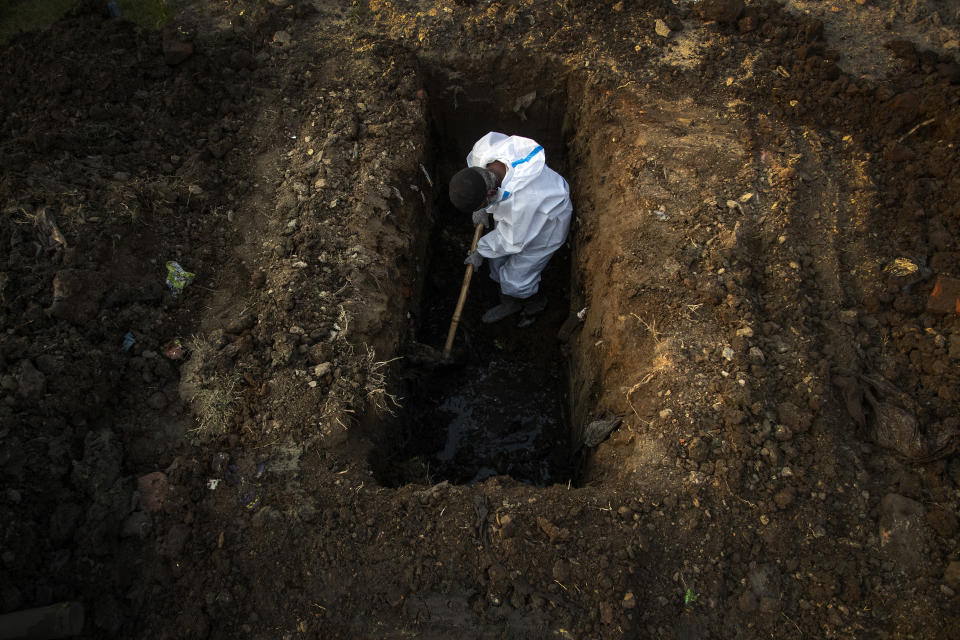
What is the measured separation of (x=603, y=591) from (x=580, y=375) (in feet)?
5.98

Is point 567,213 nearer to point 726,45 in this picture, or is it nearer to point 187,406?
point 726,45

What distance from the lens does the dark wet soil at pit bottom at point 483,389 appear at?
4199mm

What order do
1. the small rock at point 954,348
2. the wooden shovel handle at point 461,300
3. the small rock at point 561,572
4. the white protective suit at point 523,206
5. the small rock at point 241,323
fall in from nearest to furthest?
the small rock at point 561,572 → the small rock at point 954,348 → the small rock at point 241,323 → the white protective suit at point 523,206 → the wooden shovel handle at point 461,300

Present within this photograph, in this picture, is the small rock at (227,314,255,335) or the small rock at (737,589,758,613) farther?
the small rock at (227,314,255,335)

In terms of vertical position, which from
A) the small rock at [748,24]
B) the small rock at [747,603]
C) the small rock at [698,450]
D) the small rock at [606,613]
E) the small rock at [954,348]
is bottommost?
the small rock at [747,603]

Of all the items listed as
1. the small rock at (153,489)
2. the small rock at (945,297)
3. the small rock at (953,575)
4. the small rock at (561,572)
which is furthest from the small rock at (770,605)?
the small rock at (153,489)

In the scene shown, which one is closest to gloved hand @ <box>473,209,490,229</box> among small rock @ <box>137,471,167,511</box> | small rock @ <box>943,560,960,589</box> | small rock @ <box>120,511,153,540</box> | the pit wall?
the pit wall

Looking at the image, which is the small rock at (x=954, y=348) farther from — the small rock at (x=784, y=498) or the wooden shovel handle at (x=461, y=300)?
the wooden shovel handle at (x=461, y=300)

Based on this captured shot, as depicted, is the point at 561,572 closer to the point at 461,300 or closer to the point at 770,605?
the point at 770,605

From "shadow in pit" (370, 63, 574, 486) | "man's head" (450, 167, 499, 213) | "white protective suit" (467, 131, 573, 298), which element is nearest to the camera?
"man's head" (450, 167, 499, 213)

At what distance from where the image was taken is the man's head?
12.3 feet

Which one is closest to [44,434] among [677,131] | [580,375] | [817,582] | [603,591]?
[603,591]

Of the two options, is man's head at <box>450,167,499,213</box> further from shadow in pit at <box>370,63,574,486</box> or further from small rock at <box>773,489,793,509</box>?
small rock at <box>773,489,793,509</box>

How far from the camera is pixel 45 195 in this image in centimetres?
356
